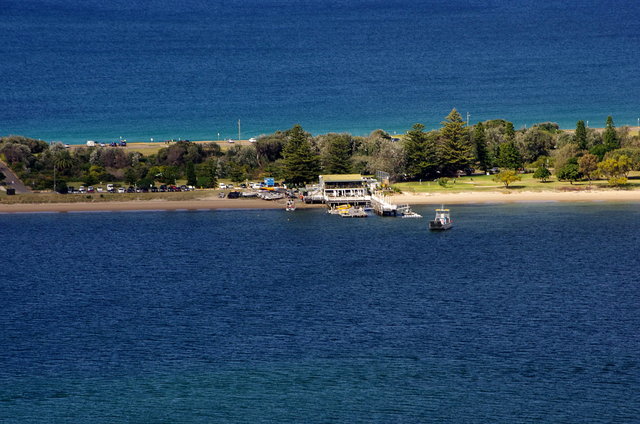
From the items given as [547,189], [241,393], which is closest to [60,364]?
[241,393]

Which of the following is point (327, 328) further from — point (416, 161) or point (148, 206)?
point (416, 161)

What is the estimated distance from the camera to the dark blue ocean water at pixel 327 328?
4975cm

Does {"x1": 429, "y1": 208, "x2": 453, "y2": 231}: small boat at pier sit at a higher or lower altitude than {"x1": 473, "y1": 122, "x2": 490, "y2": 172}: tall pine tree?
lower

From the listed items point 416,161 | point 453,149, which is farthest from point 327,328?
point 453,149

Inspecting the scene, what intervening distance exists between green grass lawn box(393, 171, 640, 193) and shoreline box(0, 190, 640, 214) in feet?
9.27

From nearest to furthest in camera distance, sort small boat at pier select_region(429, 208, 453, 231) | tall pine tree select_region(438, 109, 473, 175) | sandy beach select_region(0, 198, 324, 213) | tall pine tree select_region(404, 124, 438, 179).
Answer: small boat at pier select_region(429, 208, 453, 231)
sandy beach select_region(0, 198, 324, 213)
tall pine tree select_region(404, 124, 438, 179)
tall pine tree select_region(438, 109, 473, 175)

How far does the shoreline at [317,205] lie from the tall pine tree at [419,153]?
40.4 feet

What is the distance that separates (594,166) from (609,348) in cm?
10029

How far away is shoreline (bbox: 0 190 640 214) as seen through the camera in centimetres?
14462

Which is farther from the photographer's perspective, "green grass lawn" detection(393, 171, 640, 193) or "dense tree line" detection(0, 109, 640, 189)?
"dense tree line" detection(0, 109, 640, 189)

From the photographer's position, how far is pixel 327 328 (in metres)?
64.9

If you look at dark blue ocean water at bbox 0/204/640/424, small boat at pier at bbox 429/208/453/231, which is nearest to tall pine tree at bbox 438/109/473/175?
small boat at pier at bbox 429/208/453/231

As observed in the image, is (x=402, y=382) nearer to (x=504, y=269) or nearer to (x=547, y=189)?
(x=504, y=269)

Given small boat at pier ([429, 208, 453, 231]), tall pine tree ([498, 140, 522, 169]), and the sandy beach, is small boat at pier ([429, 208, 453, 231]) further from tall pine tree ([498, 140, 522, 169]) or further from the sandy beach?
tall pine tree ([498, 140, 522, 169])
